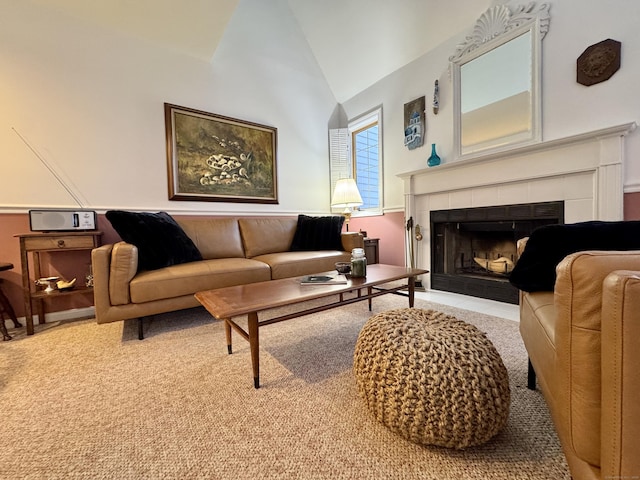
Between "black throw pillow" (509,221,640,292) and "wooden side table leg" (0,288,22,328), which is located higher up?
"black throw pillow" (509,221,640,292)

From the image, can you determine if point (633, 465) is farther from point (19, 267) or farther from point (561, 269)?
point (19, 267)

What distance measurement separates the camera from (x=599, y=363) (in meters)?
0.52

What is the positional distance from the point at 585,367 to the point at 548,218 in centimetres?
216

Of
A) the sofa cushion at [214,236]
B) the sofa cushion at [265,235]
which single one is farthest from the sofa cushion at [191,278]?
the sofa cushion at [265,235]

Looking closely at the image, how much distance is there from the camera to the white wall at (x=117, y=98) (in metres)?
2.13

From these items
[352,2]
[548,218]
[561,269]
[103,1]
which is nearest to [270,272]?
[561,269]

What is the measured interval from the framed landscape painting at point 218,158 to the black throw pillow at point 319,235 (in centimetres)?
68

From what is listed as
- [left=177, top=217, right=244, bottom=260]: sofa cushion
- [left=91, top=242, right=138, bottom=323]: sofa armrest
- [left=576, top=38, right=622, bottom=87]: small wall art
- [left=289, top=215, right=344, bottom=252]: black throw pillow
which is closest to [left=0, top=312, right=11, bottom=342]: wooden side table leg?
[left=91, top=242, right=138, bottom=323]: sofa armrest

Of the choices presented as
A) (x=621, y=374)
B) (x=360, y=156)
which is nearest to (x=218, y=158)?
(x=360, y=156)

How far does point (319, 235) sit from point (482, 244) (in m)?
1.74

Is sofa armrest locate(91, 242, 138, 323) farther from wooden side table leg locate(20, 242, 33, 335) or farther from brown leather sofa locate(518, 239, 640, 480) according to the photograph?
brown leather sofa locate(518, 239, 640, 480)

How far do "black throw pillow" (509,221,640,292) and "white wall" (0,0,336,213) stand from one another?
2.85m

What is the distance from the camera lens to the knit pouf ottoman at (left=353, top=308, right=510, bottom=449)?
76cm

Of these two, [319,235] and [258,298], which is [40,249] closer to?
[258,298]
